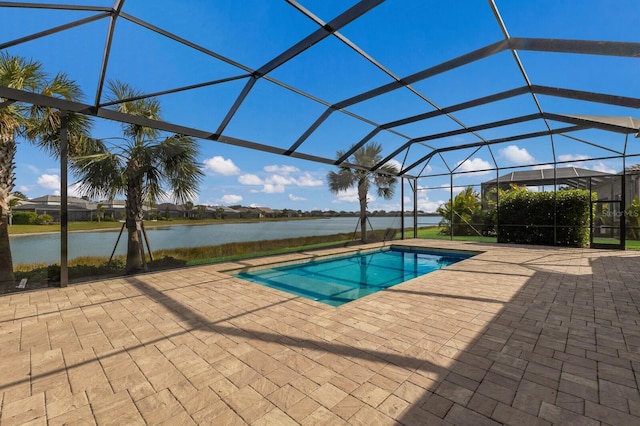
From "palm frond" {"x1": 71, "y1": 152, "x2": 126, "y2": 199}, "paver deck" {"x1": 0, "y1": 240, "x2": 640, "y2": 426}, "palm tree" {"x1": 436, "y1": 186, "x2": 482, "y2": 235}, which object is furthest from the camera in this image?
"palm tree" {"x1": 436, "y1": 186, "x2": 482, "y2": 235}

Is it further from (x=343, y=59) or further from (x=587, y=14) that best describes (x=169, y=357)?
(x=587, y=14)

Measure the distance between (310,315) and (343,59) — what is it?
4149mm

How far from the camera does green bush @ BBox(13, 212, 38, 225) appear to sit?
16.1 ft

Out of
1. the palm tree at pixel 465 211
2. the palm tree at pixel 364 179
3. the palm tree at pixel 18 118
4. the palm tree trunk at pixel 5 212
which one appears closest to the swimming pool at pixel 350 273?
the palm tree at pixel 364 179

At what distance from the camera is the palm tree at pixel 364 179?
12.9m

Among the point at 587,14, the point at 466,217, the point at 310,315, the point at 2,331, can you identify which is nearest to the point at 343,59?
the point at 587,14

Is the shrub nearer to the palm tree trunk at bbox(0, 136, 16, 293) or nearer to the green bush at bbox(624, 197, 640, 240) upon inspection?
the palm tree trunk at bbox(0, 136, 16, 293)

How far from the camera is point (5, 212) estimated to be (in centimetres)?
473

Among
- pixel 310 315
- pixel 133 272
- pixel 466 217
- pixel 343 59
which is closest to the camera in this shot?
pixel 310 315

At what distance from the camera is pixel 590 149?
8.70 meters

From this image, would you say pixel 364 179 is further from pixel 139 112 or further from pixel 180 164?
pixel 139 112

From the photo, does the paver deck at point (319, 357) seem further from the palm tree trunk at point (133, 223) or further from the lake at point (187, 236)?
the palm tree trunk at point (133, 223)

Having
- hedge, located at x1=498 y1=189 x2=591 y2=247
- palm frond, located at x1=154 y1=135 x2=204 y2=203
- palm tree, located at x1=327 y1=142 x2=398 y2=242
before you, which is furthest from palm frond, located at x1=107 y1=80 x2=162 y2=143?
hedge, located at x1=498 y1=189 x2=591 y2=247

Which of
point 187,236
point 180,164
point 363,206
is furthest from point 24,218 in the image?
point 363,206
